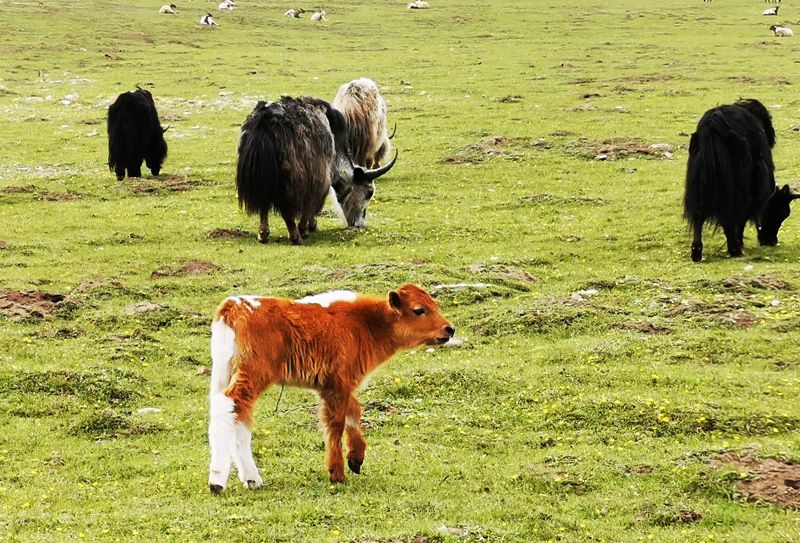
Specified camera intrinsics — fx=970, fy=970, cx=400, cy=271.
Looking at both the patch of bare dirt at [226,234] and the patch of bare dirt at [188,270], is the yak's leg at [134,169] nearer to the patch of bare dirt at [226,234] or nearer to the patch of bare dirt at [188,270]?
the patch of bare dirt at [226,234]

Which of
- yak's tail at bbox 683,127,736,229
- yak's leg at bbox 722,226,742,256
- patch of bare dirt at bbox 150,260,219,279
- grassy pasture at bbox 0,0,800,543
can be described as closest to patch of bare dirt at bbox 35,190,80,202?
grassy pasture at bbox 0,0,800,543

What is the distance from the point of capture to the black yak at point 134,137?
2311 centimetres

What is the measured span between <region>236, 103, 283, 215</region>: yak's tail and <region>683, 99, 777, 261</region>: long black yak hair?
278 inches

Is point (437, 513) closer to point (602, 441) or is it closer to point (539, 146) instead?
point (602, 441)

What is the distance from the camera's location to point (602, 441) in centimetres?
934

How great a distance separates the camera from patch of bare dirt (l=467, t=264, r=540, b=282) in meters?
15.4

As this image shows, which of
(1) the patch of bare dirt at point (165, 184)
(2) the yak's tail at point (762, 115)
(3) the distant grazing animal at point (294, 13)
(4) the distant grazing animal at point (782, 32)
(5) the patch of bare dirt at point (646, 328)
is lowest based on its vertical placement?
(5) the patch of bare dirt at point (646, 328)

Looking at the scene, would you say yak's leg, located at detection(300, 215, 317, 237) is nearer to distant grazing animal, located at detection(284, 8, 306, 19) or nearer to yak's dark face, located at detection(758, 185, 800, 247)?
yak's dark face, located at detection(758, 185, 800, 247)

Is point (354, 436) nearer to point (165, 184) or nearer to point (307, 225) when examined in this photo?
point (307, 225)

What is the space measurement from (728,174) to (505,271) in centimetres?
375

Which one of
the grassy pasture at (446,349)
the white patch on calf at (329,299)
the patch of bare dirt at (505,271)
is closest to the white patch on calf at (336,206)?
the grassy pasture at (446,349)

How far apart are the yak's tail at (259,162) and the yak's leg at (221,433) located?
403 inches

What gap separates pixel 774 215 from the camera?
16438 millimetres

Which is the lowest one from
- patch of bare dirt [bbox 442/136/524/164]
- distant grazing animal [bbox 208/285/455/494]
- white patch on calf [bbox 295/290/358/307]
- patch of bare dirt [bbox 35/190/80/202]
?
patch of bare dirt [bbox 35/190/80/202]
